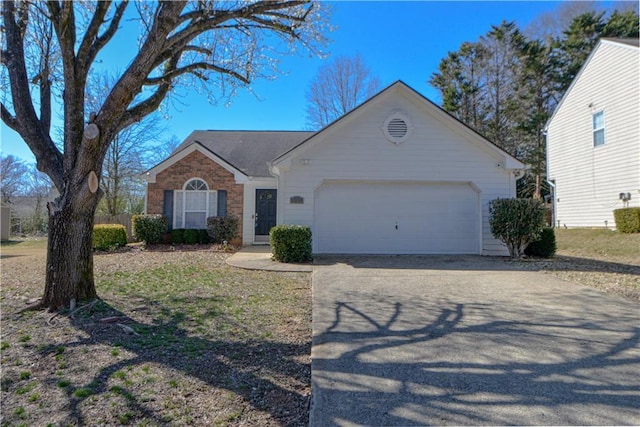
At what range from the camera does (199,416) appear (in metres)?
2.51

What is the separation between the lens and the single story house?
10.7 meters

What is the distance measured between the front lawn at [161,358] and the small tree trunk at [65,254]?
0.31m

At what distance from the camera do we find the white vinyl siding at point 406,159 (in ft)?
35.2

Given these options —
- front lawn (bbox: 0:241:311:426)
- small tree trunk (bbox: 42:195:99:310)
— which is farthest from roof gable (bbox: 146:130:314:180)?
small tree trunk (bbox: 42:195:99:310)

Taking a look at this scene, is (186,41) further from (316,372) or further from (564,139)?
(564,139)

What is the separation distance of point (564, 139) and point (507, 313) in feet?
54.3

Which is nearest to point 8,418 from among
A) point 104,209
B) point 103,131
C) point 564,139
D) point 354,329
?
point 354,329

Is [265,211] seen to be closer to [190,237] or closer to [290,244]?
[190,237]

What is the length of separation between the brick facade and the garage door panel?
179 inches

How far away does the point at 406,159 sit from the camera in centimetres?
1077

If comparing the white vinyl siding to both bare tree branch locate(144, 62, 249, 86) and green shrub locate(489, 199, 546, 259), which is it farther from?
bare tree branch locate(144, 62, 249, 86)

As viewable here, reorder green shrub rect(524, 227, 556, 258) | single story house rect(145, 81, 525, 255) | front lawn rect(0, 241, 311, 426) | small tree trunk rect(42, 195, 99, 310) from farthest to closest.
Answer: single story house rect(145, 81, 525, 255), green shrub rect(524, 227, 556, 258), small tree trunk rect(42, 195, 99, 310), front lawn rect(0, 241, 311, 426)

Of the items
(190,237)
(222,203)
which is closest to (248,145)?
(222,203)

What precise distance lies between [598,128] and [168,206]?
723 inches
